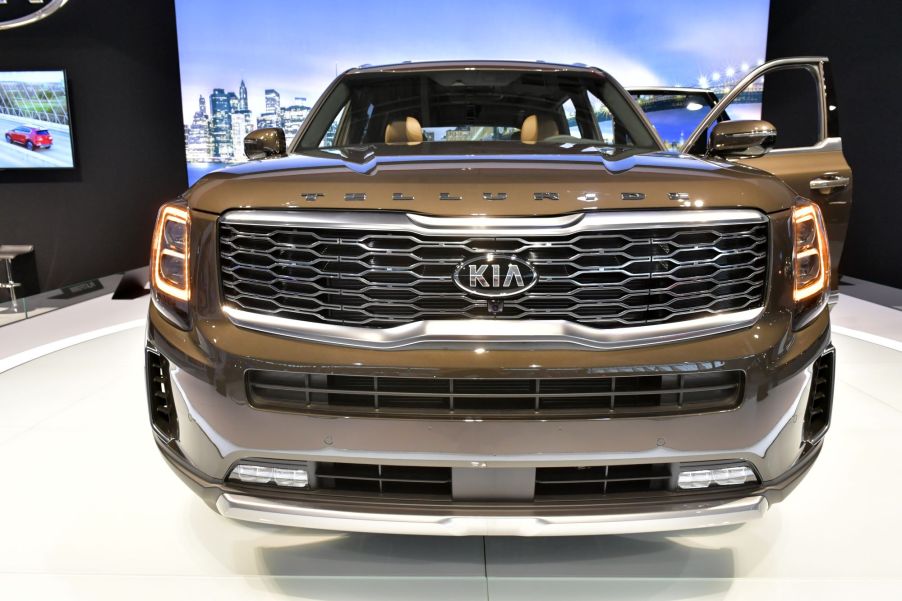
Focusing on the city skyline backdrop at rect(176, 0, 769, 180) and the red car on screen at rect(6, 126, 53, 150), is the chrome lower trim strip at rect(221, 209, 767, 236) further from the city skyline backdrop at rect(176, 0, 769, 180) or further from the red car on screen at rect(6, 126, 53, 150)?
the red car on screen at rect(6, 126, 53, 150)

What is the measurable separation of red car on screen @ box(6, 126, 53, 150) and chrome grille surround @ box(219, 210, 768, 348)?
23.6 ft

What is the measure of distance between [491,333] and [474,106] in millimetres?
1719

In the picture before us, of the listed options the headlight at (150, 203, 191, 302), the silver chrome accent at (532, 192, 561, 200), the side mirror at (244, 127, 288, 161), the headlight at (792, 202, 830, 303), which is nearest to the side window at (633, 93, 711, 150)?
the side mirror at (244, 127, 288, 161)

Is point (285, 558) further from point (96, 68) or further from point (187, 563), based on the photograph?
point (96, 68)

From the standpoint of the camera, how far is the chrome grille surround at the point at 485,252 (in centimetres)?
145

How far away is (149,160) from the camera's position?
7.77 meters

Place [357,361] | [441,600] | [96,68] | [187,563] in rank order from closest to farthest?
[357,361] → [441,600] → [187,563] → [96,68]

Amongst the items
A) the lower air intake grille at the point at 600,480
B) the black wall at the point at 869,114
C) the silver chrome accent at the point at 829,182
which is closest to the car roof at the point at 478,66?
the silver chrome accent at the point at 829,182

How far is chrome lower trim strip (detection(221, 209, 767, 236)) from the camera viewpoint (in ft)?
4.69

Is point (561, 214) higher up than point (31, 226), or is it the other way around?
point (561, 214)

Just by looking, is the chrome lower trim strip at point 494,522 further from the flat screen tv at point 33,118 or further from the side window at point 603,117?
the flat screen tv at point 33,118

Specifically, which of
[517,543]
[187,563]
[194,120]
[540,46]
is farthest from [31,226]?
[517,543]

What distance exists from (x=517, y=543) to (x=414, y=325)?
913 mm

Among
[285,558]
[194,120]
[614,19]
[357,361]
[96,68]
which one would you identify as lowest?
[285,558]
